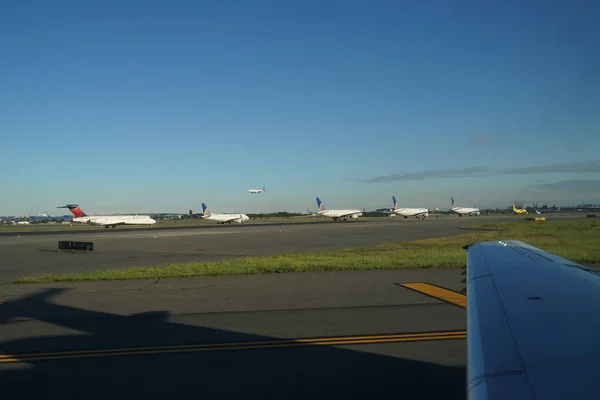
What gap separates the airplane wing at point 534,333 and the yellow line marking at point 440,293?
7188 mm

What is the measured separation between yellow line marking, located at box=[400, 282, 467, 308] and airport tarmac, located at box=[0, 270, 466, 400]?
25cm

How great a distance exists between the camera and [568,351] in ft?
9.09

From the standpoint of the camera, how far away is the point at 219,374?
732 centimetres

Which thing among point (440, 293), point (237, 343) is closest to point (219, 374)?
point (237, 343)

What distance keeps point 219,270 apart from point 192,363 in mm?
13175

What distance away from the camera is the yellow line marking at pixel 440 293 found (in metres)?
12.7

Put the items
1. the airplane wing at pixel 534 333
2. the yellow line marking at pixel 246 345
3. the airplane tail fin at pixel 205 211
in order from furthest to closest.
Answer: the airplane tail fin at pixel 205 211 < the yellow line marking at pixel 246 345 < the airplane wing at pixel 534 333

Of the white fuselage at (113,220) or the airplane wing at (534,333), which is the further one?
the white fuselage at (113,220)

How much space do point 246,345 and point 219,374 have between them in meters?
1.60

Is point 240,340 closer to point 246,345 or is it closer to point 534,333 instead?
point 246,345

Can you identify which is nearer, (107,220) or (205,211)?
(107,220)

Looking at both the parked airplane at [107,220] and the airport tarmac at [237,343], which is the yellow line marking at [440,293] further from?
the parked airplane at [107,220]

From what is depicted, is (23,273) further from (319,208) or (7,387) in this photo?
(319,208)

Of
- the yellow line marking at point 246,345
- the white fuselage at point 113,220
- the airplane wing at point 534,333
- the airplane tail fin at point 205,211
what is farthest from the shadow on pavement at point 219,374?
the airplane tail fin at point 205,211
